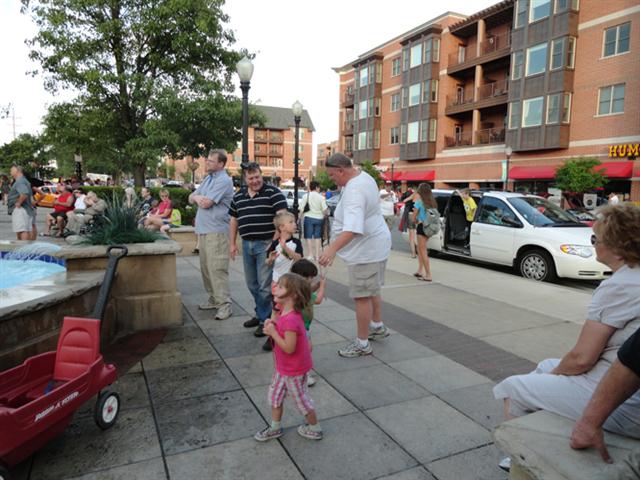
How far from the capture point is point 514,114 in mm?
30234

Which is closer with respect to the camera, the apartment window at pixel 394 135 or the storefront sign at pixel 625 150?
the storefront sign at pixel 625 150

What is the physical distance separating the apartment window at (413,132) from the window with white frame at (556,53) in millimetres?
13375

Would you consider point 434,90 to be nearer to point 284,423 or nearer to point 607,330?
point 284,423

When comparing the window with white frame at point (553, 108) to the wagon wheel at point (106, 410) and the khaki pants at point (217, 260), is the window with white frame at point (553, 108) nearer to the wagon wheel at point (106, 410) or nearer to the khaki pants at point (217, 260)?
the khaki pants at point (217, 260)

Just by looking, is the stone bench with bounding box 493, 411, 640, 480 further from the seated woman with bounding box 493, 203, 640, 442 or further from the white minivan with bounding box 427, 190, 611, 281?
the white minivan with bounding box 427, 190, 611, 281

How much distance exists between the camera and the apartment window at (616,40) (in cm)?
2440

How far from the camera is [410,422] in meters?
3.17

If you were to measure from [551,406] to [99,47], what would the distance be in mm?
20749

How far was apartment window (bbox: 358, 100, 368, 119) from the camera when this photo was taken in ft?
156

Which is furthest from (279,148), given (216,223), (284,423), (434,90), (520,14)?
(284,423)

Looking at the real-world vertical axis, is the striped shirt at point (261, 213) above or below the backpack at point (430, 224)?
above

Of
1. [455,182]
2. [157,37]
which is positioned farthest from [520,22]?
[157,37]

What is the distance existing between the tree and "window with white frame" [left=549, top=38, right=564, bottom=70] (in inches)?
795

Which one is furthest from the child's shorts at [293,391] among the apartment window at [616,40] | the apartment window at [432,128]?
the apartment window at [432,128]
